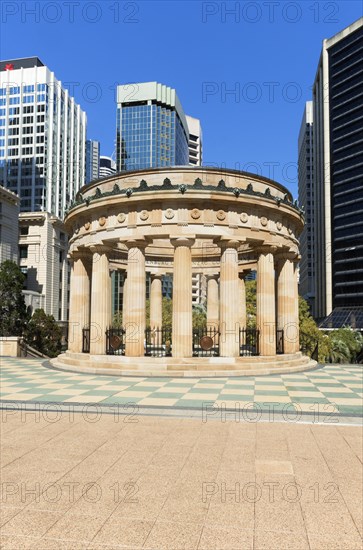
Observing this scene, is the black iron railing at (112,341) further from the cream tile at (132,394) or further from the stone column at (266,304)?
the stone column at (266,304)

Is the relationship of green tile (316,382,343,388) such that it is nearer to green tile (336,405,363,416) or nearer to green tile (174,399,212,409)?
green tile (336,405,363,416)

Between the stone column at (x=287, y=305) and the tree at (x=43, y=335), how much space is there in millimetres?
37305

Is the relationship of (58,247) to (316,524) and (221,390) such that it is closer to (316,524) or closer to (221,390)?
(221,390)

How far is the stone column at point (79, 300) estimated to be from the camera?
2775 cm

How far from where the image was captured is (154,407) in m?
13.4

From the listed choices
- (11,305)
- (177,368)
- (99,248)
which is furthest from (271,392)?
(11,305)

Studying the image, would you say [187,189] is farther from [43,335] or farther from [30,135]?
[30,135]

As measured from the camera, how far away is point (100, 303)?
25562 mm

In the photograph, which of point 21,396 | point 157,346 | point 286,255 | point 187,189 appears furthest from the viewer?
point 157,346

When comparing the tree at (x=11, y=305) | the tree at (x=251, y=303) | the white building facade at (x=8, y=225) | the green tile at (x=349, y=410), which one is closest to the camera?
the green tile at (x=349, y=410)

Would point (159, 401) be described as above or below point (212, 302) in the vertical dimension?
below

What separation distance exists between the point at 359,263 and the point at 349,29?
7096 centimetres

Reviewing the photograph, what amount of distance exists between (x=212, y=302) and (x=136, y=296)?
15430mm

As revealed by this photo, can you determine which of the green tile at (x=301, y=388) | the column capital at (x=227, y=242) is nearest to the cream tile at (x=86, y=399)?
the green tile at (x=301, y=388)
